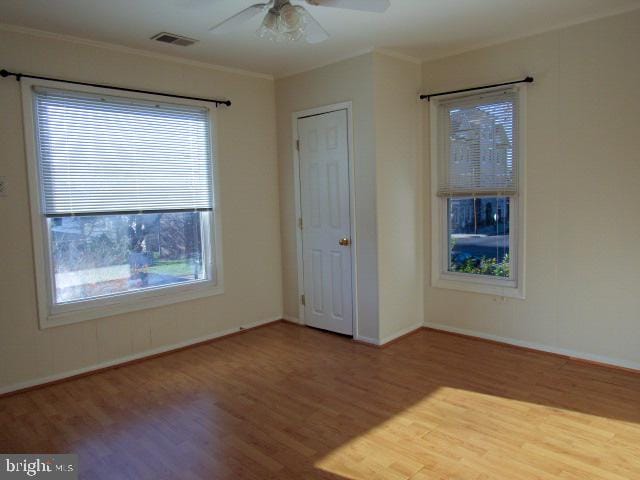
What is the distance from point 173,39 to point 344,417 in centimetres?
303

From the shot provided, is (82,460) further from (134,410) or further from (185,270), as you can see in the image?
(185,270)

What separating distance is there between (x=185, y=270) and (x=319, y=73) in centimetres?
221

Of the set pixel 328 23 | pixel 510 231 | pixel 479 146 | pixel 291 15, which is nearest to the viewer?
pixel 291 15

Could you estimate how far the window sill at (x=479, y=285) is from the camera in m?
4.07

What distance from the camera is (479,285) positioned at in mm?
4293

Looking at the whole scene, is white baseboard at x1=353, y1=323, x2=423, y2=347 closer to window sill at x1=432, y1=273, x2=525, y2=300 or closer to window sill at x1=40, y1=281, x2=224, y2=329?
window sill at x1=432, y1=273, x2=525, y2=300

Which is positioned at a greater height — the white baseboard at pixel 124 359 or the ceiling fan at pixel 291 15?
the ceiling fan at pixel 291 15

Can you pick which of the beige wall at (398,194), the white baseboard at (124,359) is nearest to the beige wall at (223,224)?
the white baseboard at (124,359)

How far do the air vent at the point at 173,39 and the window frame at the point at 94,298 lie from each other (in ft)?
1.60

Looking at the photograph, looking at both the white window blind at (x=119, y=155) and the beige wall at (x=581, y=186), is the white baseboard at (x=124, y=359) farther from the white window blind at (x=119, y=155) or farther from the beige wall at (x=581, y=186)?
the beige wall at (x=581, y=186)

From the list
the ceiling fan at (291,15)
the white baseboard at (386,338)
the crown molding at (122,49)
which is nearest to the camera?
the ceiling fan at (291,15)

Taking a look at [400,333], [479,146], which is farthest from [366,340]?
[479,146]

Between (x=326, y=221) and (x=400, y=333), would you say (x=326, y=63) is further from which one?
(x=400, y=333)

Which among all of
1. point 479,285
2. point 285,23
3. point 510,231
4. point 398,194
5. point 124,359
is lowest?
point 124,359
